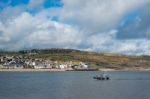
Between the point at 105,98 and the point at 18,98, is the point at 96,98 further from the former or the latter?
the point at 18,98

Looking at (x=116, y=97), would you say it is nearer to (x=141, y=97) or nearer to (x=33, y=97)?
(x=141, y=97)

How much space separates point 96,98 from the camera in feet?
273

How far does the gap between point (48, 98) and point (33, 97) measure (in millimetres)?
4002

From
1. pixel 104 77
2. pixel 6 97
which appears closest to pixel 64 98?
pixel 6 97

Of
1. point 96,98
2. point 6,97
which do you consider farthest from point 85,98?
point 6,97

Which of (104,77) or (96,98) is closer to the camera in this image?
(96,98)

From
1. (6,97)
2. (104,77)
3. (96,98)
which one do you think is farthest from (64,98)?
(104,77)

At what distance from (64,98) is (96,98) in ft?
27.0

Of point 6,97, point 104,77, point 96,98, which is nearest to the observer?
point 96,98

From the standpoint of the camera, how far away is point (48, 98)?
84.9 metres

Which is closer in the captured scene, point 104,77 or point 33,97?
point 33,97

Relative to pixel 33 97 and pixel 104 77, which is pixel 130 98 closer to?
pixel 33 97

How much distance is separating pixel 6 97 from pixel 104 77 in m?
96.8

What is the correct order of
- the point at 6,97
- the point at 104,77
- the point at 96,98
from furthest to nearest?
the point at 104,77, the point at 6,97, the point at 96,98
